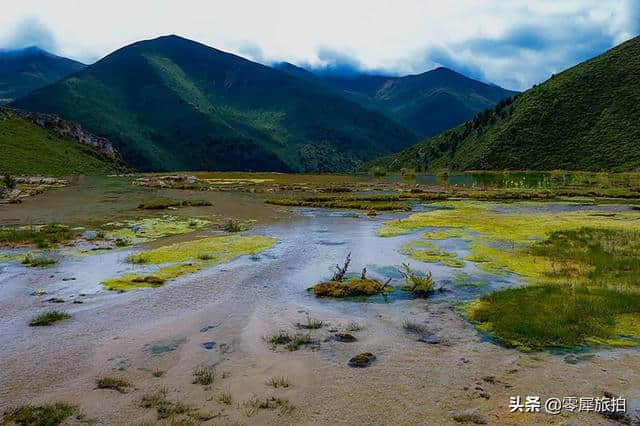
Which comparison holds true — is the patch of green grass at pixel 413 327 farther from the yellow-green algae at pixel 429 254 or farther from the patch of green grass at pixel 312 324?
the yellow-green algae at pixel 429 254

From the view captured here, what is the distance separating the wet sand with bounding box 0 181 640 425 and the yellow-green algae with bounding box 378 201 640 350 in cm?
138

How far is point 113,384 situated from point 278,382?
512 cm

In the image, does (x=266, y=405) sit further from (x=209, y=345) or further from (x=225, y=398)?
(x=209, y=345)

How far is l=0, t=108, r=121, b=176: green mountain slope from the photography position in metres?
149

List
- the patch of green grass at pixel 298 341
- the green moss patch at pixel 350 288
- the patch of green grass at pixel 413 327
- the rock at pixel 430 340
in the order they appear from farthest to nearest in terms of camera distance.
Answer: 1. the green moss patch at pixel 350 288
2. the patch of green grass at pixel 413 327
3. the rock at pixel 430 340
4. the patch of green grass at pixel 298 341

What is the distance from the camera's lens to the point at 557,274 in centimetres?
2700

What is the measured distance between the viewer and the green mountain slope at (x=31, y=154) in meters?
149

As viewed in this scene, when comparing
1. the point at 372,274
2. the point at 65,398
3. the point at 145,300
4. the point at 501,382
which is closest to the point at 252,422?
the point at 65,398

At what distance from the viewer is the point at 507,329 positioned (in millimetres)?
18562

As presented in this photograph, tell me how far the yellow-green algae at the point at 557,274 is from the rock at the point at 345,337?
212 inches

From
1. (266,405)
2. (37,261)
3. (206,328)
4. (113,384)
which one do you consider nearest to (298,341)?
(206,328)

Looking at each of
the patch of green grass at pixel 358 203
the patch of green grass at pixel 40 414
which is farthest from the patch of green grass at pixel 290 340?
the patch of green grass at pixel 358 203

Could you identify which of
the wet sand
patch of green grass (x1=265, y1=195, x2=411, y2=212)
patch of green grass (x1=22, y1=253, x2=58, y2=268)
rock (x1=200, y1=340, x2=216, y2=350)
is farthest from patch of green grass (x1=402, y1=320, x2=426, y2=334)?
patch of green grass (x1=265, y1=195, x2=411, y2=212)

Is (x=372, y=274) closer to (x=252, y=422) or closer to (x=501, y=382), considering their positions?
(x=501, y=382)
